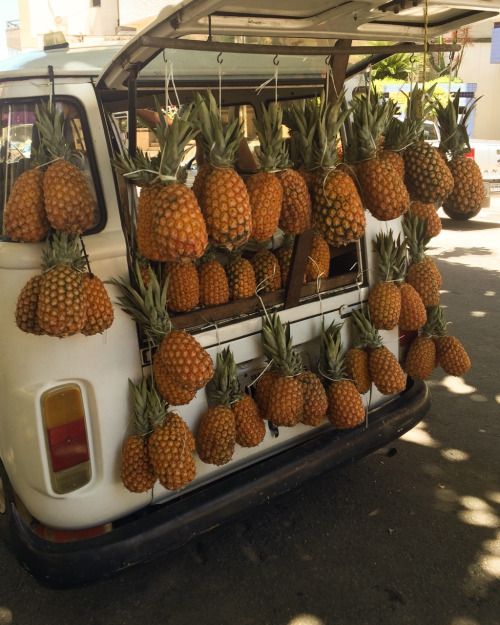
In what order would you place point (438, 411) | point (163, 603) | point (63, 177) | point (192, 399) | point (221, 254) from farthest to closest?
point (438, 411) < point (221, 254) < point (163, 603) < point (192, 399) < point (63, 177)

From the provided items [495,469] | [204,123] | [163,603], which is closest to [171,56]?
[204,123]

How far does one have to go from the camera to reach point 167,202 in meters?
2.07

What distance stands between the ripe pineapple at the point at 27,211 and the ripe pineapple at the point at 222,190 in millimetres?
629

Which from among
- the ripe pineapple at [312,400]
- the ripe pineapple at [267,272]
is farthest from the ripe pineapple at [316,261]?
the ripe pineapple at [312,400]

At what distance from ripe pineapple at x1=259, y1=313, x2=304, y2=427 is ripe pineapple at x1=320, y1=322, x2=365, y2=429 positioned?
0.24 metres

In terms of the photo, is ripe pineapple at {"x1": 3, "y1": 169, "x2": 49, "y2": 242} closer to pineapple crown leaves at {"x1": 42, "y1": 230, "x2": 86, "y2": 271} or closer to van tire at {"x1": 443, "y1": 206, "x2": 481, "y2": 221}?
pineapple crown leaves at {"x1": 42, "y1": 230, "x2": 86, "y2": 271}

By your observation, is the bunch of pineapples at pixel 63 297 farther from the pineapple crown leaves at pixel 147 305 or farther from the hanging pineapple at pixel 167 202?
the hanging pineapple at pixel 167 202

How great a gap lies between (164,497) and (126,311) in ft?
3.02

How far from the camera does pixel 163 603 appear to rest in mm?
2818

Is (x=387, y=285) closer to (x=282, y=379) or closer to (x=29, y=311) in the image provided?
(x=282, y=379)

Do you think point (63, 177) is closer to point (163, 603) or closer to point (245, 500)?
point (245, 500)

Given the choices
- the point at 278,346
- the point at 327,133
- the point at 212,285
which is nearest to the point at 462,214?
the point at 327,133

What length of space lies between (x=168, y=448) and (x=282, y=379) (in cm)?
70

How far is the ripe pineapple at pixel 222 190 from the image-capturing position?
2.18 metres
